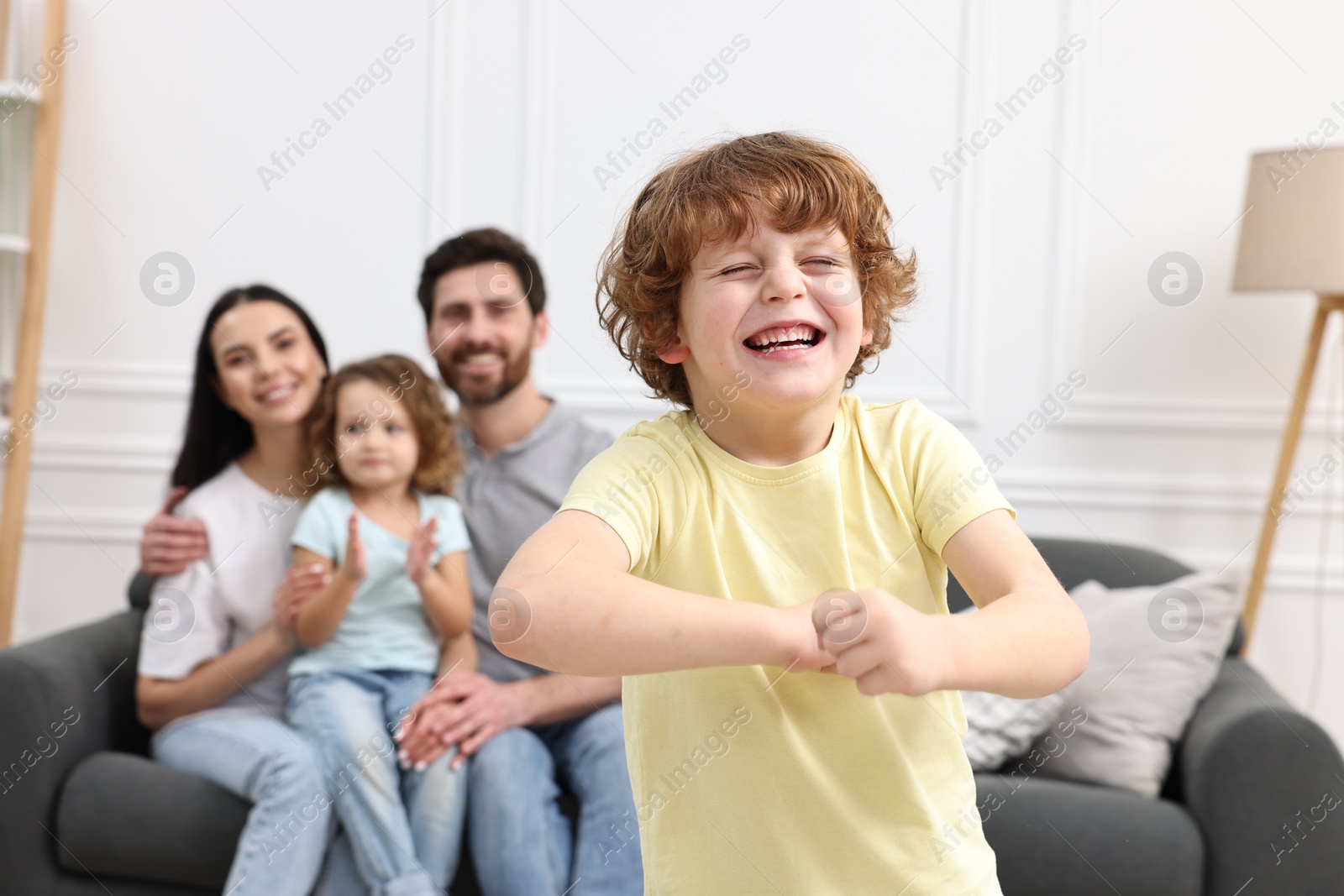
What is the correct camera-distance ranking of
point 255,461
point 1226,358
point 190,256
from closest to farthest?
point 255,461
point 1226,358
point 190,256

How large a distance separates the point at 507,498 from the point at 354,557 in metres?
0.33

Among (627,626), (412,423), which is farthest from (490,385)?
(627,626)

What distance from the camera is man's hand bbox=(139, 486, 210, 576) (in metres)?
1.93

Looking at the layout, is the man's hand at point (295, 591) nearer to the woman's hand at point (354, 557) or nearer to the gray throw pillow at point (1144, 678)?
the woman's hand at point (354, 557)

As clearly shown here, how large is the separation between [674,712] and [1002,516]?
290mm

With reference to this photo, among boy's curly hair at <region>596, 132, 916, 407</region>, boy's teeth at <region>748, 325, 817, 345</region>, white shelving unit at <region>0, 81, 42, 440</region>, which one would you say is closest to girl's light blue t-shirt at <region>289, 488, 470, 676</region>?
boy's curly hair at <region>596, 132, 916, 407</region>

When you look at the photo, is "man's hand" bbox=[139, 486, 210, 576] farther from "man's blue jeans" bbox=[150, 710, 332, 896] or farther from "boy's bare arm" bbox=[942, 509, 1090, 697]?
"boy's bare arm" bbox=[942, 509, 1090, 697]

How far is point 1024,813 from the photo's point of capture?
5.40 feet

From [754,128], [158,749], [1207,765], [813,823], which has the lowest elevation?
[158,749]

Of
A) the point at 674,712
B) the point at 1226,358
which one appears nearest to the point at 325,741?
the point at 674,712

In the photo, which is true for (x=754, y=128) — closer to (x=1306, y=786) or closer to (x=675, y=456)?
(x=1306, y=786)

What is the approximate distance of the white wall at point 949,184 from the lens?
257 centimetres

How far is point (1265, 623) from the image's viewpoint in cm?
262

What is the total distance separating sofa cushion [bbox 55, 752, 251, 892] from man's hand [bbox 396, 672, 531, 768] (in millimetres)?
287
